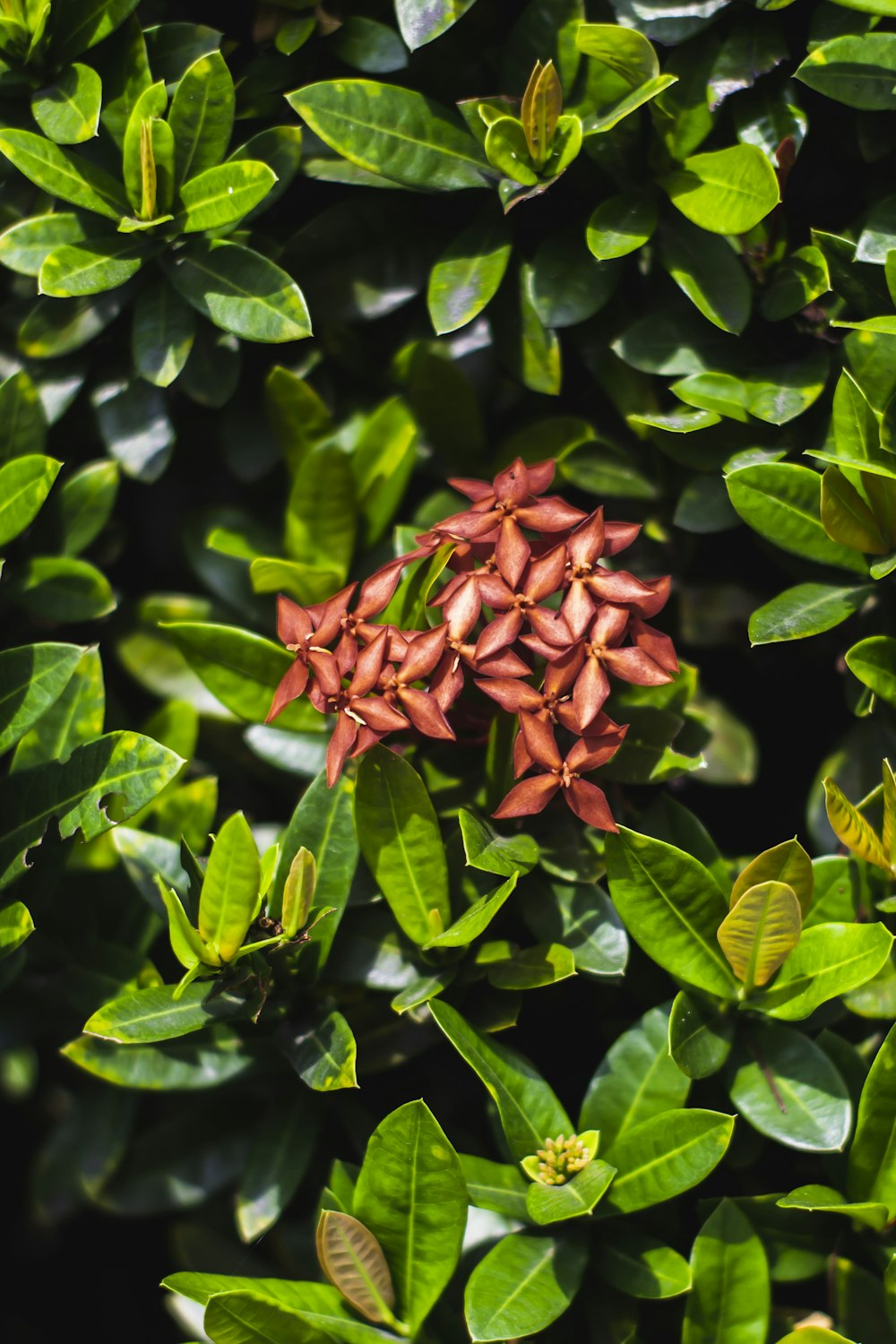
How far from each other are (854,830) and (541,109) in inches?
34.5

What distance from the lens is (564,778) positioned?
1.24 meters

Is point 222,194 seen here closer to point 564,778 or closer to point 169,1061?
point 564,778

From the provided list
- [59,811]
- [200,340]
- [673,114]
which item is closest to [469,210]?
[673,114]

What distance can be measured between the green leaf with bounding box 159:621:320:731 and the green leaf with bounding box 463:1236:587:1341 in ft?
2.15

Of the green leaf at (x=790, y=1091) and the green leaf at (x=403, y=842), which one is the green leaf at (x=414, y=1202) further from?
the green leaf at (x=790, y=1091)

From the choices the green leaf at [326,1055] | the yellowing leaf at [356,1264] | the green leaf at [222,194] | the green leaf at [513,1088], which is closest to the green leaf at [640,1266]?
the green leaf at [513,1088]

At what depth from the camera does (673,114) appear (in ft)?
4.67

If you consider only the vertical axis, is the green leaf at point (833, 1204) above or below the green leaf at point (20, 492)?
below

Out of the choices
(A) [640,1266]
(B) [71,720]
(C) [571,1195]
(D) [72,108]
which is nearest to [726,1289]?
(A) [640,1266]

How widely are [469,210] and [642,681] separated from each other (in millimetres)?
757

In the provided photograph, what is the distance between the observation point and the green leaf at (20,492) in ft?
4.59

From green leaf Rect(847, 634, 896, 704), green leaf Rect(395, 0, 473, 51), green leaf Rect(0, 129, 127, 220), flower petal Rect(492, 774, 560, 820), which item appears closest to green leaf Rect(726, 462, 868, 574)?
green leaf Rect(847, 634, 896, 704)

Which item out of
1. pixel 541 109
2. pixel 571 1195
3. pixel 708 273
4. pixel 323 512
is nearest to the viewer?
pixel 571 1195

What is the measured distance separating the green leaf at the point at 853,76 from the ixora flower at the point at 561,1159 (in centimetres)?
120
